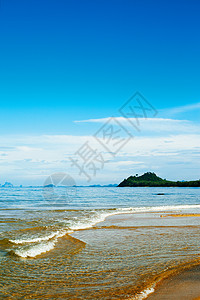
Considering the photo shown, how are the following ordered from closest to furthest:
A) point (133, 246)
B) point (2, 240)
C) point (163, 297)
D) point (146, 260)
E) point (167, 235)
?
point (163, 297) → point (146, 260) → point (133, 246) → point (2, 240) → point (167, 235)

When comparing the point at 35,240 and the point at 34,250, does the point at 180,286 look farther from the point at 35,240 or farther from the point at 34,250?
the point at 35,240

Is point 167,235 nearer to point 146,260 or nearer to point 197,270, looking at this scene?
point 146,260

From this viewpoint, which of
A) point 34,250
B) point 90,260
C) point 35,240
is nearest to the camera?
point 90,260

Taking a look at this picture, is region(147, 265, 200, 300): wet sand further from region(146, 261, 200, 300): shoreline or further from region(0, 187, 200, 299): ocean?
region(0, 187, 200, 299): ocean

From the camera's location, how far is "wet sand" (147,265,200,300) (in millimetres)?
6073

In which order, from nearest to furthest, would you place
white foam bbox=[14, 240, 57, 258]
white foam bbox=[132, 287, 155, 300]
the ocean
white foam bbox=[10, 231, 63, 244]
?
white foam bbox=[132, 287, 155, 300]
the ocean
white foam bbox=[14, 240, 57, 258]
white foam bbox=[10, 231, 63, 244]

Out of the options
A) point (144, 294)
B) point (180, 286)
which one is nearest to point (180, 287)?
point (180, 286)

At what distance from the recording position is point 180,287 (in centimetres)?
664

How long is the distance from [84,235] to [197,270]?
6.90 metres

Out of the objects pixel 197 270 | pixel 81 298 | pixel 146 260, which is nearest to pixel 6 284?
pixel 81 298

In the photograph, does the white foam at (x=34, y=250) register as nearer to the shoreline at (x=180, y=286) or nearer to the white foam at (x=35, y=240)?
the white foam at (x=35, y=240)

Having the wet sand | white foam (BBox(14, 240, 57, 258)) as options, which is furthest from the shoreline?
white foam (BBox(14, 240, 57, 258))

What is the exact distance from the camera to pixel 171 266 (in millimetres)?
8305

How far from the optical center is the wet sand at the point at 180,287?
19.9ft
